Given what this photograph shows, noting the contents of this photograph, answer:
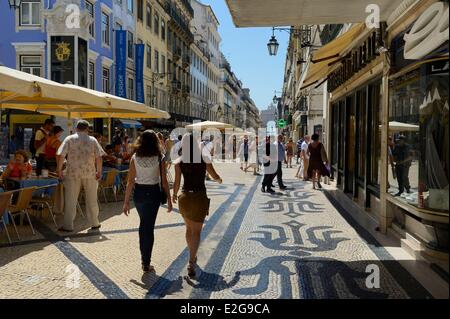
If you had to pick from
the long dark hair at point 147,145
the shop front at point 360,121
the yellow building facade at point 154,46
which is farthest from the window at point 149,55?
the long dark hair at point 147,145

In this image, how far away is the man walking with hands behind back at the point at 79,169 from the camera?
747cm

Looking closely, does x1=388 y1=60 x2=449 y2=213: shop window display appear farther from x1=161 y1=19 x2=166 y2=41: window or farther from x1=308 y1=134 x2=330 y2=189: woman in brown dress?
x1=161 y1=19 x2=166 y2=41: window

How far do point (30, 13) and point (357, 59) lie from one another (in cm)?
1945

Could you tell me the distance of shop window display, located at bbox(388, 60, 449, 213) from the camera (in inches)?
196

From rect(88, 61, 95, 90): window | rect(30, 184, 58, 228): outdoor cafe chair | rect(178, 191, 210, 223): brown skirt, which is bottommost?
rect(30, 184, 58, 228): outdoor cafe chair

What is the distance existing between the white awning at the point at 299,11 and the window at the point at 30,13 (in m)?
19.9

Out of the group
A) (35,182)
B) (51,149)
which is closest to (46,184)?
(35,182)

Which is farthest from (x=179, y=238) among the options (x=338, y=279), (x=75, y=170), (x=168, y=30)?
(x=168, y=30)

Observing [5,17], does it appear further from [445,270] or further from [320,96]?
[445,270]

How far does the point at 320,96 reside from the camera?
3164 cm

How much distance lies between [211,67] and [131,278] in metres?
73.6

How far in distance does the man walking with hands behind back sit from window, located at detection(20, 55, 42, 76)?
18.3 meters

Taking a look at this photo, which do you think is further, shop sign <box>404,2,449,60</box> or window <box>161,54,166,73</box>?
window <box>161,54,166,73</box>

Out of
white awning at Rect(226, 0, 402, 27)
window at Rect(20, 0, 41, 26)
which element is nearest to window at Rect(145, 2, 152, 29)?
window at Rect(20, 0, 41, 26)
